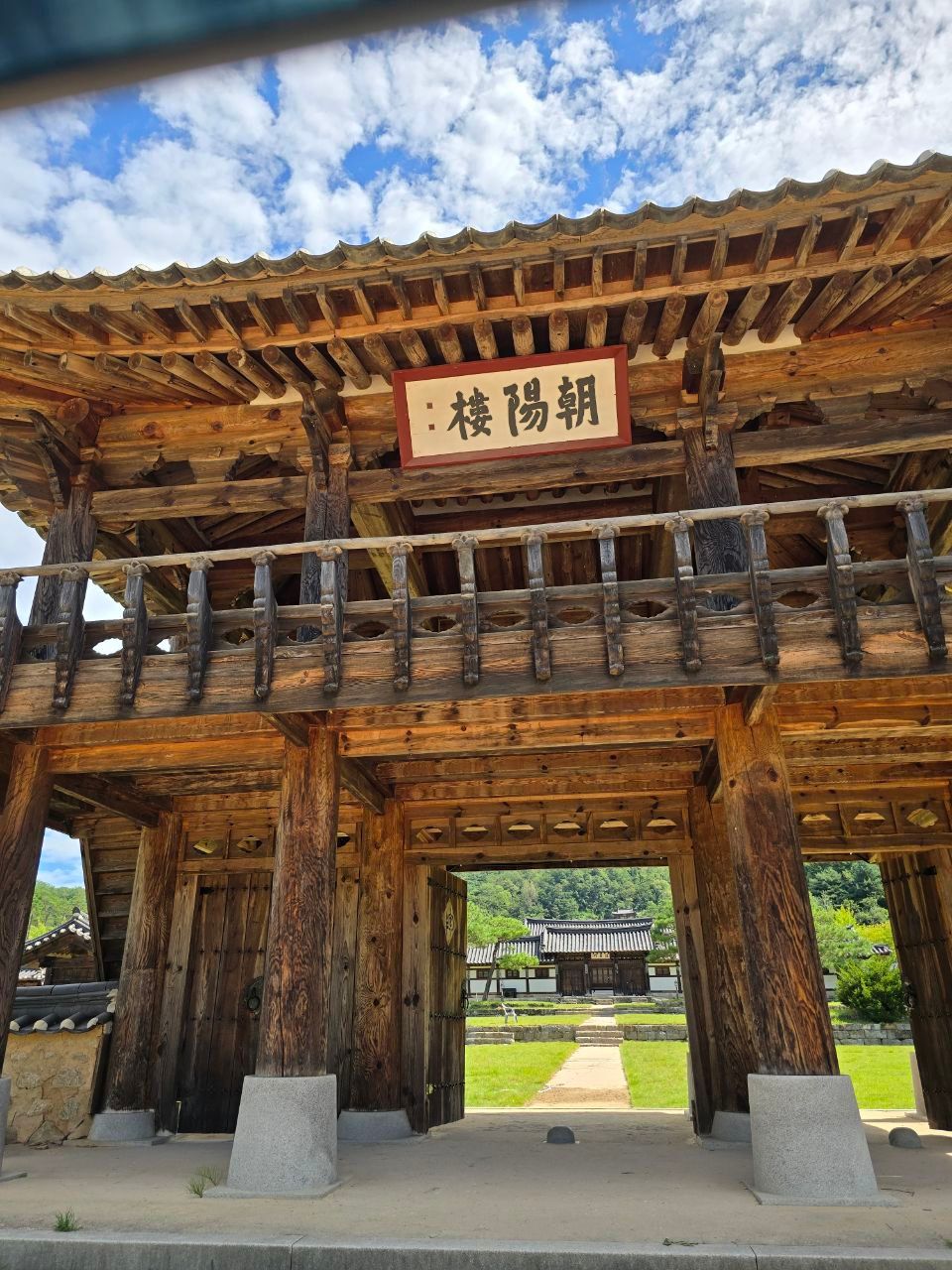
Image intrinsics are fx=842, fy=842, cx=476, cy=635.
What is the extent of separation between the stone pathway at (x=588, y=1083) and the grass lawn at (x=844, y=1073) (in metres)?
0.28

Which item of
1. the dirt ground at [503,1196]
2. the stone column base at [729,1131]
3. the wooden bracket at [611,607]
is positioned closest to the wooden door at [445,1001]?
the dirt ground at [503,1196]

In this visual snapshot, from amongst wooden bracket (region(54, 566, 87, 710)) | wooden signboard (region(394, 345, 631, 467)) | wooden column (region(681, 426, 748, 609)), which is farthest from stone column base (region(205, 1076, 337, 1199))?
wooden signboard (region(394, 345, 631, 467))

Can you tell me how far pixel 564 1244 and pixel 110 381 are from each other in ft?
28.1

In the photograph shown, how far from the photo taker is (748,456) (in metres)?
8.38

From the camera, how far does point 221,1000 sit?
36.4 ft

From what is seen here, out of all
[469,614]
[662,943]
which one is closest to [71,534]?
[469,614]

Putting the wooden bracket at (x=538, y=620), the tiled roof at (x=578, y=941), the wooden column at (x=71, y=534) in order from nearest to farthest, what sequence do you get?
the wooden bracket at (x=538, y=620), the wooden column at (x=71, y=534), the tiled roof at (x=578, y=941)

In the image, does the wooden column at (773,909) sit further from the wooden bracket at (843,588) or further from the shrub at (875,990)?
the shrub at (875,990)

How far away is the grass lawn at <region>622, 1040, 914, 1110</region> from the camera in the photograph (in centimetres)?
1507

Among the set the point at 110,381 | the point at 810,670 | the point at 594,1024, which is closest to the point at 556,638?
the point at 810,670

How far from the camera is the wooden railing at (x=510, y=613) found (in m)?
6.70

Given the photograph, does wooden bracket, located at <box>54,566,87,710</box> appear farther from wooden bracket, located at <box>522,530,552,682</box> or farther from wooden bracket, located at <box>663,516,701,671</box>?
wooden bracket, located at <box>663,516,701,671</box>

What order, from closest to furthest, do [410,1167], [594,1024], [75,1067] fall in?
[410,1167] < [75,1067] < [594,1024]

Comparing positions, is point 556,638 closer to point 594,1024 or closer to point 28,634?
point 28,634
